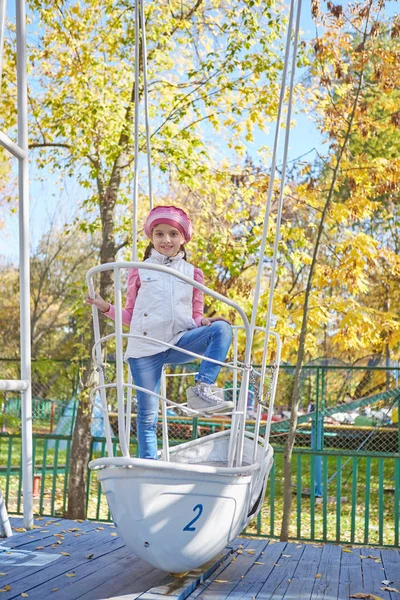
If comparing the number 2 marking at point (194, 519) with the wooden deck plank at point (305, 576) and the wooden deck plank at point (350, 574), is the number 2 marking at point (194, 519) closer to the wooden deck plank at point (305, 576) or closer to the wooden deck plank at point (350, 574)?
the wooden deck plank at point (305, 576)

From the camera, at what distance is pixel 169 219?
10.6 feet

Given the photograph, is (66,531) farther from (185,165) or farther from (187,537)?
(185,165)

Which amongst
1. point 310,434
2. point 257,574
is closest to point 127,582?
point 257,574

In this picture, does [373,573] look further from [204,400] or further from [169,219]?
[169,219]

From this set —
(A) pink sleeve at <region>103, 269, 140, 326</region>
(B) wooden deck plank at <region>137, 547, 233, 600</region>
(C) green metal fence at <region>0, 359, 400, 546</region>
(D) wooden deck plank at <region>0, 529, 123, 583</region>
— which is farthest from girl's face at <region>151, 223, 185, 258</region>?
(C) green metal fence at <region>0, 359, 400, 546</region>

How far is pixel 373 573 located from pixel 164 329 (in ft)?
4.83

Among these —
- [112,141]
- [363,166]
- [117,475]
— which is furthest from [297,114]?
[117,475]

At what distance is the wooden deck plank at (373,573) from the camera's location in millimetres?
2983

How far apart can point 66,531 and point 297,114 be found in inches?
255

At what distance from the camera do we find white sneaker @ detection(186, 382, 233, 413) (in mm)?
2869

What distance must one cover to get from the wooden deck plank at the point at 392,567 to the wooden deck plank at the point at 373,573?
19mm

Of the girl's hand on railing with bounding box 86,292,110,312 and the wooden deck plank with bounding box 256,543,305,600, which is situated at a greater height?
the girl's hand on railing with bounding box 86,292,110,312

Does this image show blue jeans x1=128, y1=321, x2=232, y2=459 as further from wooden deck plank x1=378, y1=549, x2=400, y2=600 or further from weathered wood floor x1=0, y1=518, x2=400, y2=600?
wooden deck plank x1=378, y1=549, x2=400, y2=600

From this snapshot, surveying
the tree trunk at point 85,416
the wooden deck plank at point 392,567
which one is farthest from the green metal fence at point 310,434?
the wooden deck plank at point 392,567
